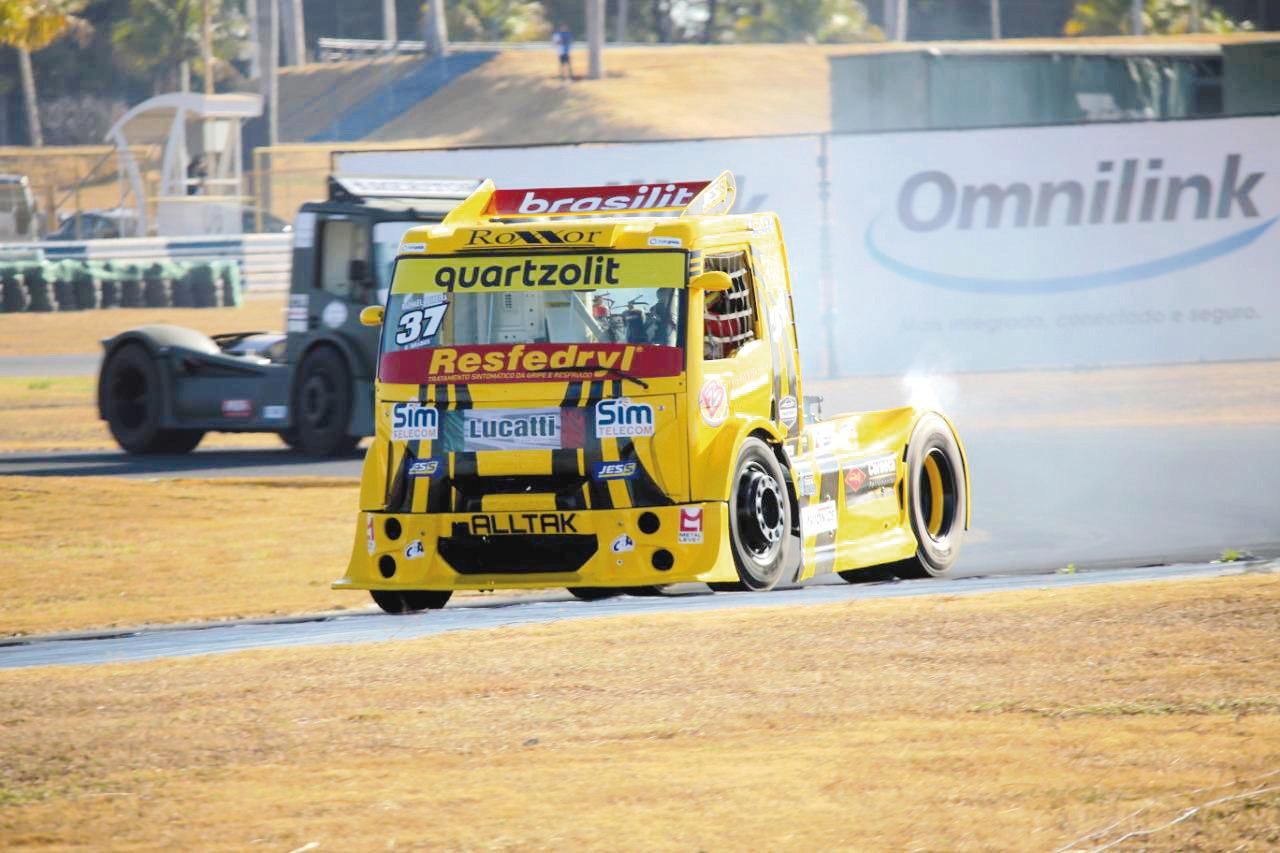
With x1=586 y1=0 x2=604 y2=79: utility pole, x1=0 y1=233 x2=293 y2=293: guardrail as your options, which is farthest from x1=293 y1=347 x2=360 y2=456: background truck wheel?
x1=586 y1=0 x2=604 y2=79: utility pole

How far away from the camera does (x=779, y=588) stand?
12492 mm

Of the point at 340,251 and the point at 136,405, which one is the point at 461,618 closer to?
the point at 340,251

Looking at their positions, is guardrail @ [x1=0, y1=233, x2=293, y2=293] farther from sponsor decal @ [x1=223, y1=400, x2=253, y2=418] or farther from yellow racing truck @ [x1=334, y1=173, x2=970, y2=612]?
yellow racing truck @ [x1=334, y1=173, x2=970, y2=612]

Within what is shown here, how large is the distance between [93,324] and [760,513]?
29.7 metres

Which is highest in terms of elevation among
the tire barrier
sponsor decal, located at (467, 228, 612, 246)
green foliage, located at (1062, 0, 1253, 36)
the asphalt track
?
green foliage, located at (1062, 0, 1253, 36)

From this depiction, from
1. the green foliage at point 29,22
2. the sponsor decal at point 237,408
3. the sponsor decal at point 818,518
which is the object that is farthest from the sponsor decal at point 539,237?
the green foliage at point 29,22

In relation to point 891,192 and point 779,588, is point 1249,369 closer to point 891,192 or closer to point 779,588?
point 891,192

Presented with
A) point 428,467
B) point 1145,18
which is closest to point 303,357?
point 428,467

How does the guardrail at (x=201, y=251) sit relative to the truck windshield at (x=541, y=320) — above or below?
below

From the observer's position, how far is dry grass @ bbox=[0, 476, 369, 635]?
42.6ft

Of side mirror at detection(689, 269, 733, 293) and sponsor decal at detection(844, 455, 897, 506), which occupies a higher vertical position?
side mirror at detection(689, 269, 733, 293)

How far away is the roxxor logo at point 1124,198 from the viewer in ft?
84.1

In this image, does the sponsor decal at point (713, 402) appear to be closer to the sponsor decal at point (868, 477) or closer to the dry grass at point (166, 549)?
the sponsor decal at point (868, 477)

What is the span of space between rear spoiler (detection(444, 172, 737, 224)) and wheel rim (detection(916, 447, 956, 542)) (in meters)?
2.28
